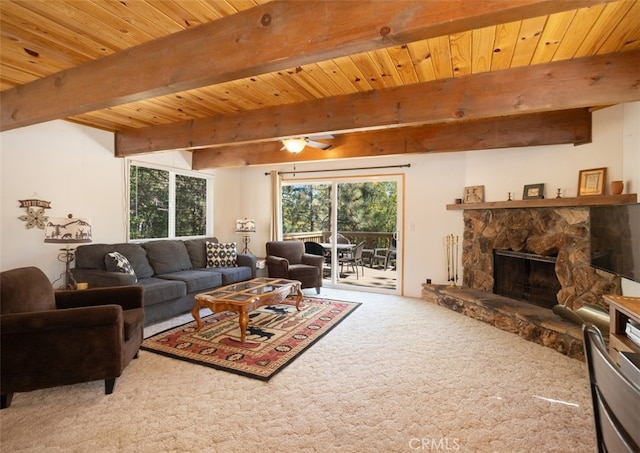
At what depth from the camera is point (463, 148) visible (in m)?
3.87

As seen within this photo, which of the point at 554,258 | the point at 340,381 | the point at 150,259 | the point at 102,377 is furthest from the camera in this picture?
the point at 150,259

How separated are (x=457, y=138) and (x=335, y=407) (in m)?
3.28

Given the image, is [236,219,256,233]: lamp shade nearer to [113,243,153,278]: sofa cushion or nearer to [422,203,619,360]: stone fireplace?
[113,243,153,278]: sofa cushion

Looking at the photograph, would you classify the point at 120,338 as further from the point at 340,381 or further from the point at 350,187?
the point at 350,187

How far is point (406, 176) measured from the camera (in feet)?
17.2

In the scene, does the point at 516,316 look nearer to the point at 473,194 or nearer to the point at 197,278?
the point at 473,194

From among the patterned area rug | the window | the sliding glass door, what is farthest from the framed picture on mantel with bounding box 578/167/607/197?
the window

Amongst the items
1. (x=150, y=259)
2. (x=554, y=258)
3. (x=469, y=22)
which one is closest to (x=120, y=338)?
(x=150, y=259)

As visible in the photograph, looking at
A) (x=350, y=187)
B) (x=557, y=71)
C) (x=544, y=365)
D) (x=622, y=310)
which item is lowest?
(x=544, y=365)

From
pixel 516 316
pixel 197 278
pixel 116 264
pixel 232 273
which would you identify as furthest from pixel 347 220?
pixel 116 264

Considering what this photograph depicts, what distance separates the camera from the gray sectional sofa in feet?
11.8

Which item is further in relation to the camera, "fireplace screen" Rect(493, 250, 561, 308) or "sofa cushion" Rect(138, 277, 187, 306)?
"fireplace screen" Rect(493, 250, 561, 308)

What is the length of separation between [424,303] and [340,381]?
2.71 meters

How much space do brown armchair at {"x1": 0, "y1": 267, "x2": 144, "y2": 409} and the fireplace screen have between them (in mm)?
4452
